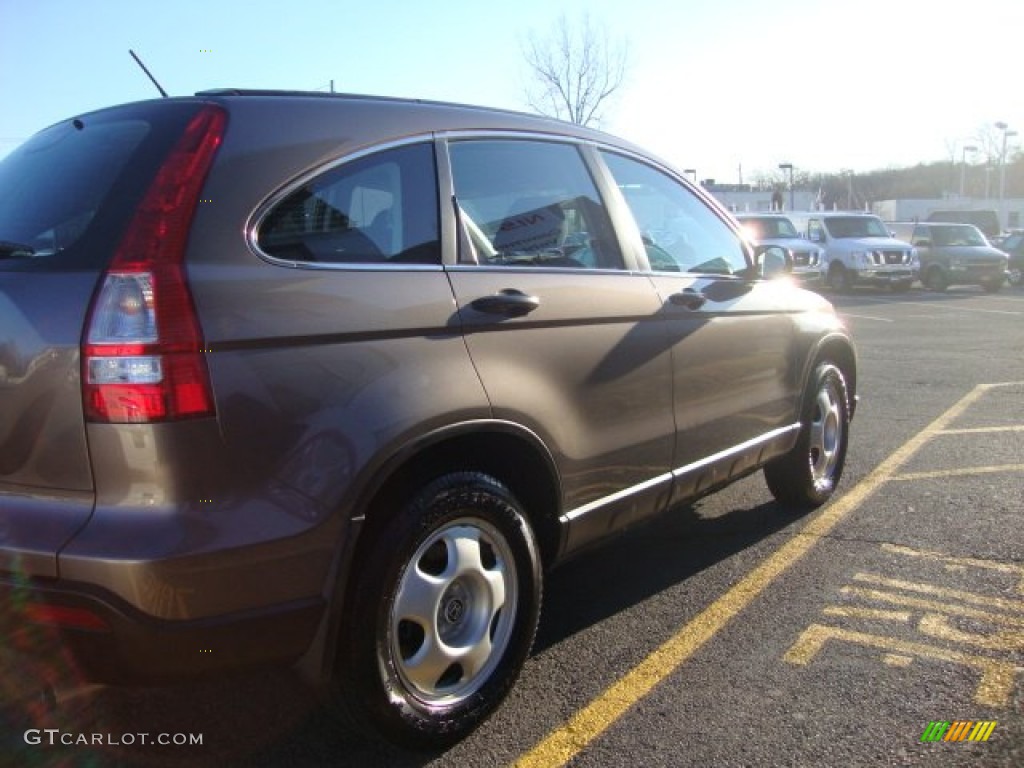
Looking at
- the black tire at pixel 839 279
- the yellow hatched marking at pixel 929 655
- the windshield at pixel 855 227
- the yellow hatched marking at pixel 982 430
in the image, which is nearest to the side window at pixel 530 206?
the yellow hatched marking at pixel 929 655

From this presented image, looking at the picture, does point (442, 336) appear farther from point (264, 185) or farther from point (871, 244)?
point (871, 244)

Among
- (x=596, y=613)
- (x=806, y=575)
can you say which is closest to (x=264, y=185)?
(x=596, y=613)

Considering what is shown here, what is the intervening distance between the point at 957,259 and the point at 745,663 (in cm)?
2321

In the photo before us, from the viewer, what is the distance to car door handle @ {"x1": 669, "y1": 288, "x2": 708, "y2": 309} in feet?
11.5

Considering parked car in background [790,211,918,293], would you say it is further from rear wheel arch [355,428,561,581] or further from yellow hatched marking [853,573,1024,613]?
rear wheel arch [355,428,561,581]

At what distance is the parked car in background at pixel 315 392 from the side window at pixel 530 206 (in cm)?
1

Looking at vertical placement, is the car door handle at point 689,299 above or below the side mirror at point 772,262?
below

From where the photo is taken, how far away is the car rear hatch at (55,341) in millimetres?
2018

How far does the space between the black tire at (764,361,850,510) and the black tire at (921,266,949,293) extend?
2097cm

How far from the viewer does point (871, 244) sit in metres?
22.2

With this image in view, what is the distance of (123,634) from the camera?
6.48ft

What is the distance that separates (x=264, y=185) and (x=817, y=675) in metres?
2.37

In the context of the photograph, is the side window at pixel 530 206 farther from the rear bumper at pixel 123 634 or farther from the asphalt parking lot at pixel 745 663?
the asphalt parking lot at pixel 745 663

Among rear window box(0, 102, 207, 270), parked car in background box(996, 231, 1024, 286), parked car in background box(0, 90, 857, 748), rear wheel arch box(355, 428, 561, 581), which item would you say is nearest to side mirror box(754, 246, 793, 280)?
parked car in background box(0, 90, 857, 748)
